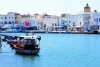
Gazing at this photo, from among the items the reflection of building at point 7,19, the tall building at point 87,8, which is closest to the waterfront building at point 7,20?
the reflection of building at point 7,19

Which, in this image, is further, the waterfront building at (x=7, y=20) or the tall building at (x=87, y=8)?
the waterfront building at (x=7, y=20)

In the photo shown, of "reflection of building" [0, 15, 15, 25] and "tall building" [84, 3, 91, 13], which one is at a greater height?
"tall building" [84, 3, 91, 13]

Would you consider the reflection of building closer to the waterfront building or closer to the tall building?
the waterfront building

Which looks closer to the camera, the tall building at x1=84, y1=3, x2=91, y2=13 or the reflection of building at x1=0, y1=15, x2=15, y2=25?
the tall building at x1=84, y1=3, x2=91, y2=13

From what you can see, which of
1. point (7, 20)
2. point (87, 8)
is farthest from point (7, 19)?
point (87, 8)

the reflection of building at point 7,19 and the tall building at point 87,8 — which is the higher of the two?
the tall building at point 87,8

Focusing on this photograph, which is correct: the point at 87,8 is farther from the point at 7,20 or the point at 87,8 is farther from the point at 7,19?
the point at 7,20

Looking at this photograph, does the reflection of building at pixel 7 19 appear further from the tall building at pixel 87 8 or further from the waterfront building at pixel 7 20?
the tall building at pixel 87 8

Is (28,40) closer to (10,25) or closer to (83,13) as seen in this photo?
(83,13)

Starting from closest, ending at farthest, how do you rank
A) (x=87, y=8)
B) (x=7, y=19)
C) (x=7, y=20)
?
(x=87, y=8)
(x=7, y=19)
(x=7, y=20)

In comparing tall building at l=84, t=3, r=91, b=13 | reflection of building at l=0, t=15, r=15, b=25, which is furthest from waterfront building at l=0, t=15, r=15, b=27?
tall building at l=84, t=3, r=91, b=13

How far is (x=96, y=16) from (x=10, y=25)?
33991mm

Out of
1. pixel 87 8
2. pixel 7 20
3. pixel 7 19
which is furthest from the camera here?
pixel 7 20

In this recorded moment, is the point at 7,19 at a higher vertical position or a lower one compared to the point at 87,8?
lower
